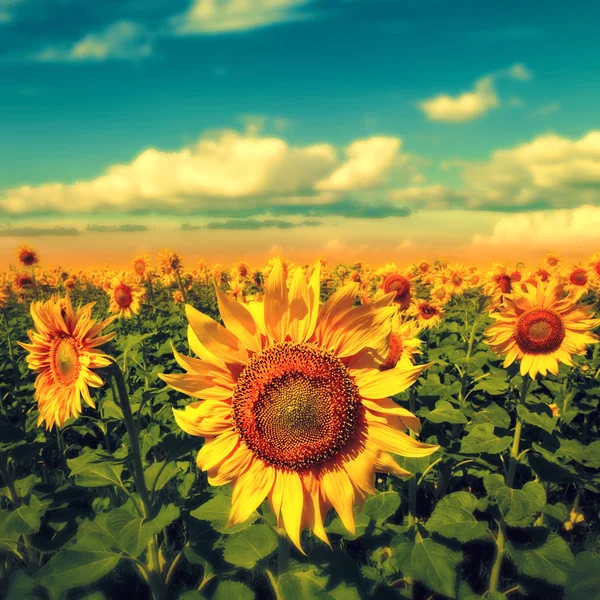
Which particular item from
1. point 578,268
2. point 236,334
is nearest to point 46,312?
point 236,334

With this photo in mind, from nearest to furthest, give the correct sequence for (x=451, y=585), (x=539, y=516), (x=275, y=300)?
(x=275, y=300) < (x=451, y=585) < (x=539, y=516)

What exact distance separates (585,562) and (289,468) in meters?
1.32

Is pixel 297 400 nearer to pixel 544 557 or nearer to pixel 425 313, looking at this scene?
pixel 544 557

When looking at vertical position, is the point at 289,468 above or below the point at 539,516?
above

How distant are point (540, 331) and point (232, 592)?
3.37 meters

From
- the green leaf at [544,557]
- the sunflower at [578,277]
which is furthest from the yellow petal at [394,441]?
the sunflower at [578,277]

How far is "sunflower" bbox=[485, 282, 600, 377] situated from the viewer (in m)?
4.30

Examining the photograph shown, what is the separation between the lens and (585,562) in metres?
2.07

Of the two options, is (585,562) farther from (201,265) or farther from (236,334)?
(201,265)

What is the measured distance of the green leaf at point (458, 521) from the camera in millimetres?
2926

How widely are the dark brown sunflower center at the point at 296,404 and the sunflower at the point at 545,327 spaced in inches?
117

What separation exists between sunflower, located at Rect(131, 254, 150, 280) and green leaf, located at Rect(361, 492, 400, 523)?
10.1 meters

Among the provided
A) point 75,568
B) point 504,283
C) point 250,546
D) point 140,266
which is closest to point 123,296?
point 140,266

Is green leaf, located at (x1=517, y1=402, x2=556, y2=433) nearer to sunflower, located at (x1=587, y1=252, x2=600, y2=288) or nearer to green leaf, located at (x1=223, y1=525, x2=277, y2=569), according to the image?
green leaf, located at (x1=223, y1=525, x2=277, y2=569)
